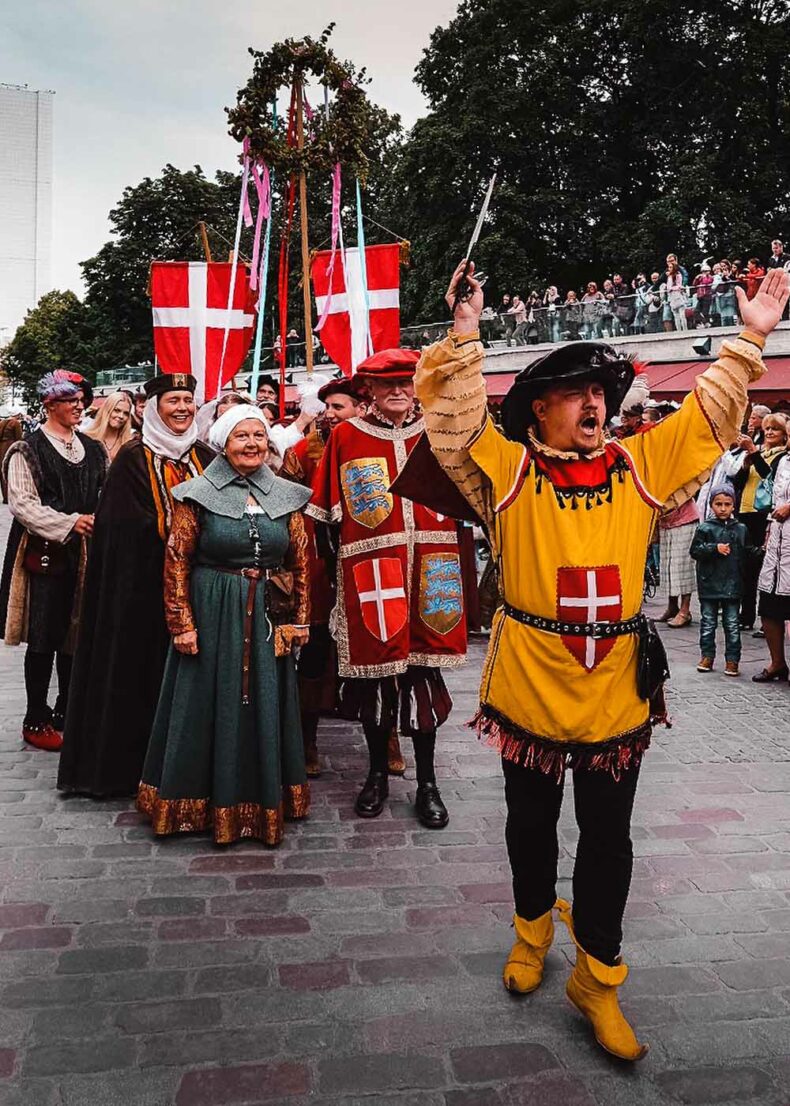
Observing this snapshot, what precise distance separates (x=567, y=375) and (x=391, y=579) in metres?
1.77

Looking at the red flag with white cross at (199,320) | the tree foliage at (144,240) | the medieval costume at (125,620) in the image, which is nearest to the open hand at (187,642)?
the medieval costume at (125,620)

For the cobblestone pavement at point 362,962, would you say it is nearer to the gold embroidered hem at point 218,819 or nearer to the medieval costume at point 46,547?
the gold embroidered hem at point 218,819

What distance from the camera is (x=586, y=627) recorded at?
269 cm

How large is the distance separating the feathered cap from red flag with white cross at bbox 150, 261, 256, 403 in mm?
2103

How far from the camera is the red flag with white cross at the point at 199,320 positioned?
24.6ft

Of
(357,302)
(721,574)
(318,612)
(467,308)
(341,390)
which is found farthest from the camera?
(357,302)

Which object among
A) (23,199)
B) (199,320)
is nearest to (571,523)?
(199,320)

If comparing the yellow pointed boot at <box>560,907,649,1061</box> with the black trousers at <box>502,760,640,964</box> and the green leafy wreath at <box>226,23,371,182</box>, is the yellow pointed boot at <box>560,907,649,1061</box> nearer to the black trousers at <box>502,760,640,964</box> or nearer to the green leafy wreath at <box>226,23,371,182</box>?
the black trousers at <box>502,760,640,964</box>

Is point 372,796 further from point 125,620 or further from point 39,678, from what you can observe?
point 39,678

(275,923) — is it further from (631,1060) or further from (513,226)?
(513,226)

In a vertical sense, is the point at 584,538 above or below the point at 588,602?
above

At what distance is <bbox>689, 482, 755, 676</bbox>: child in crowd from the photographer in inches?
289

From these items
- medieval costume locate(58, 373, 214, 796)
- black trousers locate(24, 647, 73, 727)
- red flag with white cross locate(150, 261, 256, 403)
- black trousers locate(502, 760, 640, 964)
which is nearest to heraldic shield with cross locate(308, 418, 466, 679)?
medieval costume locate(58, 373, 214, 796)

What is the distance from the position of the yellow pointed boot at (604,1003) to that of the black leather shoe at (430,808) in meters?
1.44
